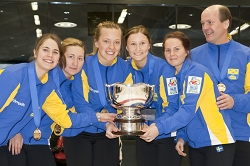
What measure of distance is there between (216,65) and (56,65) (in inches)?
54.6

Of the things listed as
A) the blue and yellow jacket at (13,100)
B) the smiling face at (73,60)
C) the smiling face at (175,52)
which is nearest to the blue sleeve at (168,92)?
the smiling face at (175,52)

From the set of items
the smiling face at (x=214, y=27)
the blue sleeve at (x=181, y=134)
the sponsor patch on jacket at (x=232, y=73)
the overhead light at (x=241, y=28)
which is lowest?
the blue sleeve at (x=181, y=134)

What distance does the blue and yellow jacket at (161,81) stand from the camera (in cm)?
319

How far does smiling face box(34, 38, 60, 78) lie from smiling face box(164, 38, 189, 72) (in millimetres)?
933

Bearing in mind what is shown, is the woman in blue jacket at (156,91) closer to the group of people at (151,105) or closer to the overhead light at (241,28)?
the group of people at (151,105)

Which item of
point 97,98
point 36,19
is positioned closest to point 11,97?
point 97,98

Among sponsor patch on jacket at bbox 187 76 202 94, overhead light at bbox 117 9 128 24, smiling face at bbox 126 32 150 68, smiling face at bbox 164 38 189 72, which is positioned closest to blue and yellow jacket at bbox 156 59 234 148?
sponsor patch on jacket at bbox 187 76 202 94

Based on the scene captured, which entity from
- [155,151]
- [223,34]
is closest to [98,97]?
[155,151]

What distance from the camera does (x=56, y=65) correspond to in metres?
3.32

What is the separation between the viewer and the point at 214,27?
3.40m

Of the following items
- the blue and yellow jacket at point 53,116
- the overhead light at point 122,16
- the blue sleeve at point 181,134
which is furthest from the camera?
the overhead light at point 122,16

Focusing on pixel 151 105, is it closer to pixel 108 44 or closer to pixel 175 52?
pixel 175 52

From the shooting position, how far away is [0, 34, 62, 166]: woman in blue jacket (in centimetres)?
287

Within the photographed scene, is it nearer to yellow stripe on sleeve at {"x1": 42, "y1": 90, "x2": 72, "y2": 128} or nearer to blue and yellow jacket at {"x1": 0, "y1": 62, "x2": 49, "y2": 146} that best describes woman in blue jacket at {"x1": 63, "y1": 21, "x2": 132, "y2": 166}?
yellow stripe on sleeve at {"x1": 42, "y1": 90, "x2": 72, "y2": 128}
